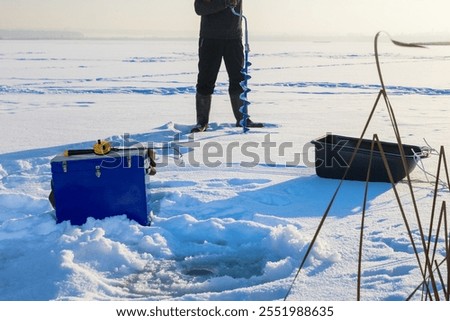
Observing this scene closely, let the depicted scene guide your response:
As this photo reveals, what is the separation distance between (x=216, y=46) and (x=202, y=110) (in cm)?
68

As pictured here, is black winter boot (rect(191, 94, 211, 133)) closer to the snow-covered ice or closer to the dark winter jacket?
the snow-covered ice

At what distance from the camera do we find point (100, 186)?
2.93 metres

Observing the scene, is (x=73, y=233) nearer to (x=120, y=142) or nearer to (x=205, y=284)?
(x=205, y=284)

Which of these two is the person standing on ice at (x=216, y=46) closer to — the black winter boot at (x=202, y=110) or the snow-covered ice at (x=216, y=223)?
the black winter boot at (x=202, y=110)

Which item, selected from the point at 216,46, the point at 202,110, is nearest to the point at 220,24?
the point at 216,46

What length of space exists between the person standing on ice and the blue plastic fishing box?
8.96ft

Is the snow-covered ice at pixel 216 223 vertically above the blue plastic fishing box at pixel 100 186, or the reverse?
the blue plastic fishing box at pixel 100 186

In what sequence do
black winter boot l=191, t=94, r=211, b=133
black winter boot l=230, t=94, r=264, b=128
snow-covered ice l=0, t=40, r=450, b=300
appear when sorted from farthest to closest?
black winter boot l=230, t=94, r=264, b=128 → black winter boot l=191, t=94, r=211, b=133 → snow-covered ice l=0, t=40, r=450, b=300

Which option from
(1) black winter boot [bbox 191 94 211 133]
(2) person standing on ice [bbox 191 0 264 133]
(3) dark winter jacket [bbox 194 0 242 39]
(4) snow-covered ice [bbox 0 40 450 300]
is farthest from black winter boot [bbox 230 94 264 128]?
(3) dark winter jacket [bbox 194 0 242 39]

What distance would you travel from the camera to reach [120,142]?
5.32 m

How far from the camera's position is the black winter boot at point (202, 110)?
5633mm

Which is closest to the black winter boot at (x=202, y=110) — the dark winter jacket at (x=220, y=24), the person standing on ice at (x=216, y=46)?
the person standing on ice at (x=216, y=46)

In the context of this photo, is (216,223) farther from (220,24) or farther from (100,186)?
(220,24)

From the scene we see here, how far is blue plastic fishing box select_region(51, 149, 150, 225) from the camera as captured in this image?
9.42 ft
